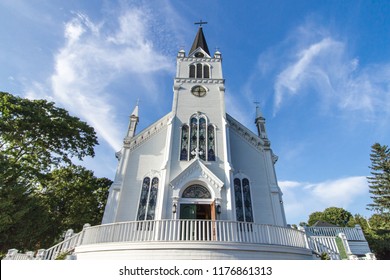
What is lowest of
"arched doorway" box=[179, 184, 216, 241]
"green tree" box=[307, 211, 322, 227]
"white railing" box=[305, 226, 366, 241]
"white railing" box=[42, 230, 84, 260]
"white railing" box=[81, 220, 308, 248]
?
"white railing" box=[42, 230, 84, 260]

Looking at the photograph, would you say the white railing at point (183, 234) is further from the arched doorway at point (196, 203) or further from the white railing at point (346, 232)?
the white railing at point (346, 232)

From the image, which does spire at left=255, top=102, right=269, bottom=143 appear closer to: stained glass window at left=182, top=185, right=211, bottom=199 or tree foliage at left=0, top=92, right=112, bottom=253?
stained glass window at left=182, top=185, right=211, bottom=199

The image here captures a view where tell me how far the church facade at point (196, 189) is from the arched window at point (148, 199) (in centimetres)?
6

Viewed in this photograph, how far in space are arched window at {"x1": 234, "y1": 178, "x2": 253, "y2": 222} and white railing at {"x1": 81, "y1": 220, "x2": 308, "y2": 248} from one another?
340cm

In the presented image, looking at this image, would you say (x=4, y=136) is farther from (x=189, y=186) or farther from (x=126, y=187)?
(x=189, y=186)

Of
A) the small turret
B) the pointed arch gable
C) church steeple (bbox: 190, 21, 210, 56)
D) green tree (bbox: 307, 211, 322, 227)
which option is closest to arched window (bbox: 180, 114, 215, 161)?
the pointed arch gable

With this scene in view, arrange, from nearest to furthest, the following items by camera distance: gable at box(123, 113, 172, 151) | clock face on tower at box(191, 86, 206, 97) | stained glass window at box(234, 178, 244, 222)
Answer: stained glass window at box(234, 178, 244, 222) < gable at box(123, 113, 172, 151) < clock face on tower at box(191, 86, 206, 97)

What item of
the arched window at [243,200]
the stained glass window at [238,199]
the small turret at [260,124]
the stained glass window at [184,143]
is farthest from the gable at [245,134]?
the stained glass window at [184,143]

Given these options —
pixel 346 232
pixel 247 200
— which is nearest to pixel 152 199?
pixel 247 200

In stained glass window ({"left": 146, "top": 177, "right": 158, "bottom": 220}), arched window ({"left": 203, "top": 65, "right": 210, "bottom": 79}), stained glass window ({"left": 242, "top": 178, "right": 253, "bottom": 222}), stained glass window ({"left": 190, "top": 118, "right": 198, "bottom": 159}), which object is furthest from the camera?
arched window ({"left": 203, "top": 65, "right": 210, "bottom": 79})

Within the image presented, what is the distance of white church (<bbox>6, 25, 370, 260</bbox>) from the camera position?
804 centimetres

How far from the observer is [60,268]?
5.84 metres

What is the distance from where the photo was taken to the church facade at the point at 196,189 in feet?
26.3

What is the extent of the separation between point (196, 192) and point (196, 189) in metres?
0.19
